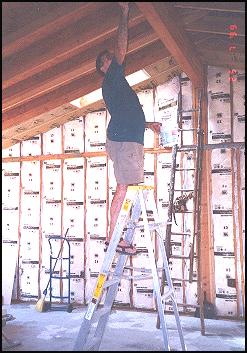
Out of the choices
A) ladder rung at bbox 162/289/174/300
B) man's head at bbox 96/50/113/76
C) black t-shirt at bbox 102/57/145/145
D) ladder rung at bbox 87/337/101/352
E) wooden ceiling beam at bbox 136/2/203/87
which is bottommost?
ladder rung at bbox 87/337/101/352

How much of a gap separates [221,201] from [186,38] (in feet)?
8.59

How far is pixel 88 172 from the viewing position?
7.20 m

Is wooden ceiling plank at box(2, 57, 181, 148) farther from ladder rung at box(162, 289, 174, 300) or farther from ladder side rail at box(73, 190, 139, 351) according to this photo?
ladder rung at box(162, 289, 174, 300)

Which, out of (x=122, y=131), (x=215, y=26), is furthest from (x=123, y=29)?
(x=215, y=26)

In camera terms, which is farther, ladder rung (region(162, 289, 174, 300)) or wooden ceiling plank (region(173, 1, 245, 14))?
wooden ceiling plank (region(173, 1, 245, 14))

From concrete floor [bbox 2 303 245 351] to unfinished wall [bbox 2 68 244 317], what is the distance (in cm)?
63

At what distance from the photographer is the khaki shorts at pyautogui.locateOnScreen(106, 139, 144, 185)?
371 centimetres

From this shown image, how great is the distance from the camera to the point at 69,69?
485 cm

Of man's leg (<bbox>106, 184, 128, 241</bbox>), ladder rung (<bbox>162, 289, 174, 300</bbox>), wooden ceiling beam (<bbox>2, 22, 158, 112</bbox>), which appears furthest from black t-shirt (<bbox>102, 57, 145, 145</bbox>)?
ladder rung (<bbox>162, 289, 174, 300</bbox>)

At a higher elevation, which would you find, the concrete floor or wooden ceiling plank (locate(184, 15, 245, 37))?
wooden ceiling plank (locate(184, 15, 245, 37))

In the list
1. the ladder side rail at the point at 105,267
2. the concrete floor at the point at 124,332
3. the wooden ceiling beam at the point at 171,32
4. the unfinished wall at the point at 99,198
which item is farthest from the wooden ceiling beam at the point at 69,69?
the concrete floor at the point at 124,332

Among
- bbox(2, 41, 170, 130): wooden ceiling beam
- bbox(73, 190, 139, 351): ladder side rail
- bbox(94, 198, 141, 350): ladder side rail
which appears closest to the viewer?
bbox(73, 190, 139, 351): ladder side rail

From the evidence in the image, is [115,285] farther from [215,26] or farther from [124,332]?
[215,26]

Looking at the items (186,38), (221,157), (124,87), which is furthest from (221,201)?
(124,87)
